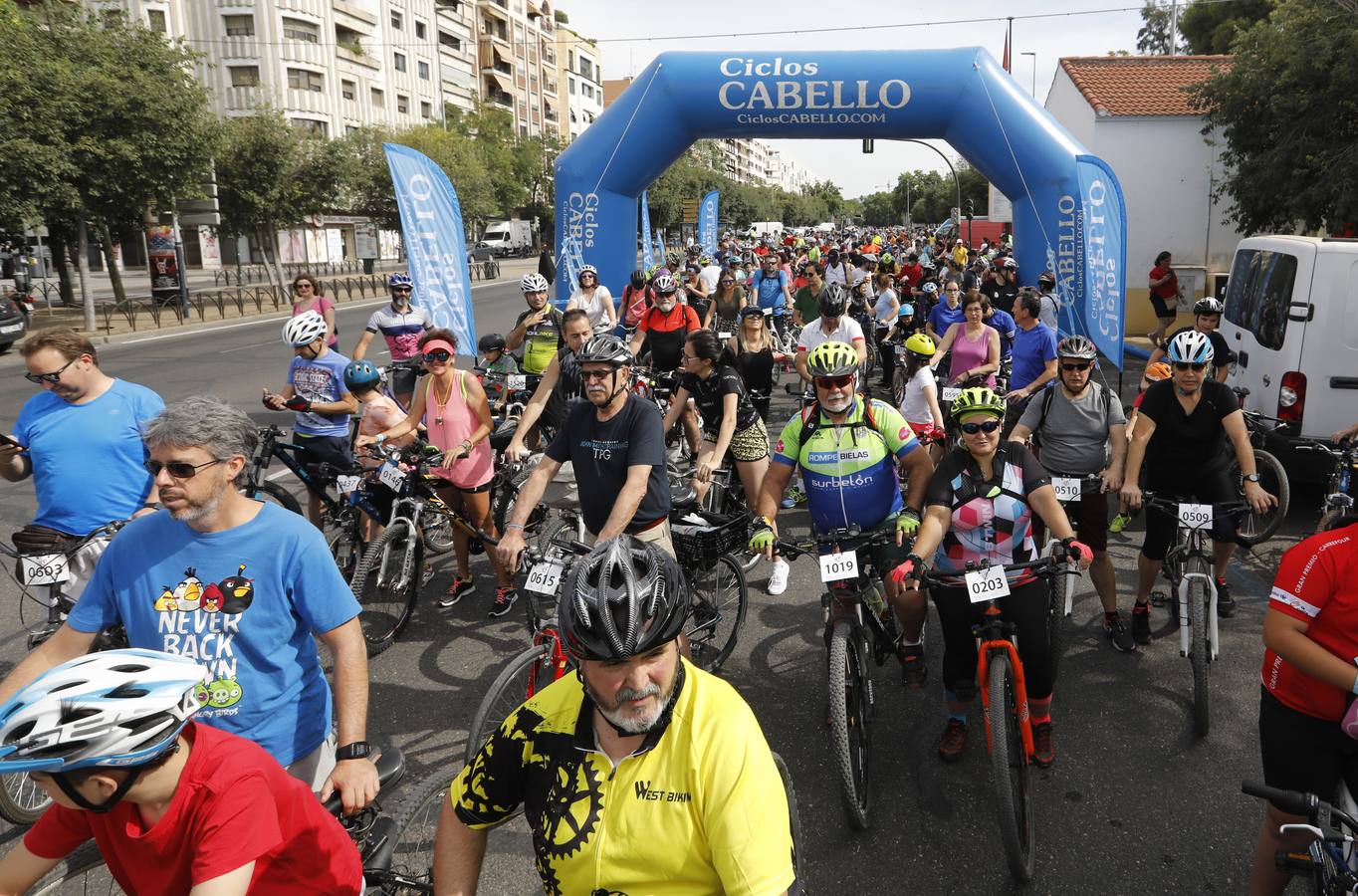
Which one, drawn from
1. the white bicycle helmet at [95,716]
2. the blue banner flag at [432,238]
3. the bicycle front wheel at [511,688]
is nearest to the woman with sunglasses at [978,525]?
the bicycle front wheel at [511,688]

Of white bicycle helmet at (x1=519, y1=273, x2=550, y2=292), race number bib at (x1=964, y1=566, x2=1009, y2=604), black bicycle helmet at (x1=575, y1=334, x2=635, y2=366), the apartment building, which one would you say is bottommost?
race number bib at (x1=964, y1=566, x2=1009, y2=604)

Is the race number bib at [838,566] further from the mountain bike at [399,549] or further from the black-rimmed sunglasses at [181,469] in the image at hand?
the black-rimmed sunglasses at [181,469]

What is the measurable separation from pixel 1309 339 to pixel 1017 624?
16.9 feet

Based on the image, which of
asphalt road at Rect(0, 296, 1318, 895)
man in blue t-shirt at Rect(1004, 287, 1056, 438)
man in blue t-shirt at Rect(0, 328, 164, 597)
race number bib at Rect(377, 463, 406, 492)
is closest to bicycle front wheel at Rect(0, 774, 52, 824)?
man in blue t-shirt at Rect(0, 328, 164, 597)

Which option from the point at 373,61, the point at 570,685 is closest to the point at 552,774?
the point at 570,685

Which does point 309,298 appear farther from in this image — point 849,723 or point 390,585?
point 849,723

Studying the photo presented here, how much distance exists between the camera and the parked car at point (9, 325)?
20.2 metres

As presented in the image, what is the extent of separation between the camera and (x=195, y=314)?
27266mm

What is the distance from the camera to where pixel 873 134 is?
530 inches

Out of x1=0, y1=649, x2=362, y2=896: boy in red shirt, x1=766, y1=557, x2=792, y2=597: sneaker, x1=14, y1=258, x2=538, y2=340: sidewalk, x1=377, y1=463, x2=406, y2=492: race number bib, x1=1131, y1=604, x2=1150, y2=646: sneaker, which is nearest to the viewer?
x1=0, y1=649, x2=362, y2=896: boy in red shirt

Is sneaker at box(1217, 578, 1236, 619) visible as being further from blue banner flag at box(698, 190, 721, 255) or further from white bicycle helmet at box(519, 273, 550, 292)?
blue banner flag at box(698, 190, 721, 255)

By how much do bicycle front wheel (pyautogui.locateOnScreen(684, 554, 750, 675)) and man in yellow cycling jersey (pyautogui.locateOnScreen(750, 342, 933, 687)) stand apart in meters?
0.98

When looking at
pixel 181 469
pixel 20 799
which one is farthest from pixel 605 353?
pixel 20 799

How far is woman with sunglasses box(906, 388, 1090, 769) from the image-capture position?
4047 mm
